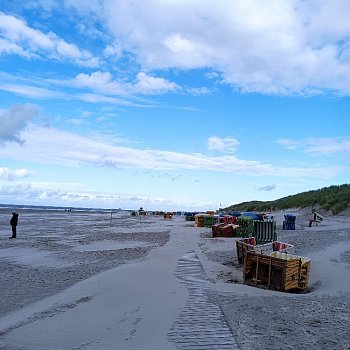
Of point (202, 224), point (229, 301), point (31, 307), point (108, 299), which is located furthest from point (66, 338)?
point (202, 224)

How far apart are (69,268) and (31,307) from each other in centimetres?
543

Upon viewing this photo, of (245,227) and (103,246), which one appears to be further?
(245,227)

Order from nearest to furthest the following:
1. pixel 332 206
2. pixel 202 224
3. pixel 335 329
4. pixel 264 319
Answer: pixel 335 329 → pixel 264 319 → pixel 202 224 → pixel 332 206

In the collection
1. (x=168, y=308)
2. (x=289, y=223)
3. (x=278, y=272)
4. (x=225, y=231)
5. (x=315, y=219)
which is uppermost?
(x=315, y=219)

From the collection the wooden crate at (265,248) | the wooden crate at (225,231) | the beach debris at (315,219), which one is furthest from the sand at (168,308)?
the beach debris at (315,219)

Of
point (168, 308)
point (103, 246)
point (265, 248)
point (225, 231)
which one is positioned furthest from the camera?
point (225, 231)

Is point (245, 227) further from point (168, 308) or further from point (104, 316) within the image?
point (104, 316)

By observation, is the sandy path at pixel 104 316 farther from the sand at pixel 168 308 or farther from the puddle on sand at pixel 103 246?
the puddle on sand at pixel 103 246

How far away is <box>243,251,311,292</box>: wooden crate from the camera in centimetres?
1031

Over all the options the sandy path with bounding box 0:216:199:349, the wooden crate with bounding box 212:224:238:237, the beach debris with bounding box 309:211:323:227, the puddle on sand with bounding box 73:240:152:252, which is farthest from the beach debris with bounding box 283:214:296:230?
the sandy path with bounding box 0:216:199:349

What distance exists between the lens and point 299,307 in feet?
26.1

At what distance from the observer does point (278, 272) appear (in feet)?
34.5

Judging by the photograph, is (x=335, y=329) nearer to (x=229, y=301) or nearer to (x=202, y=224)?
Result: (x=229, y=301)

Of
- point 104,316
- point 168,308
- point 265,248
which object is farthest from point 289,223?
point 104,316
